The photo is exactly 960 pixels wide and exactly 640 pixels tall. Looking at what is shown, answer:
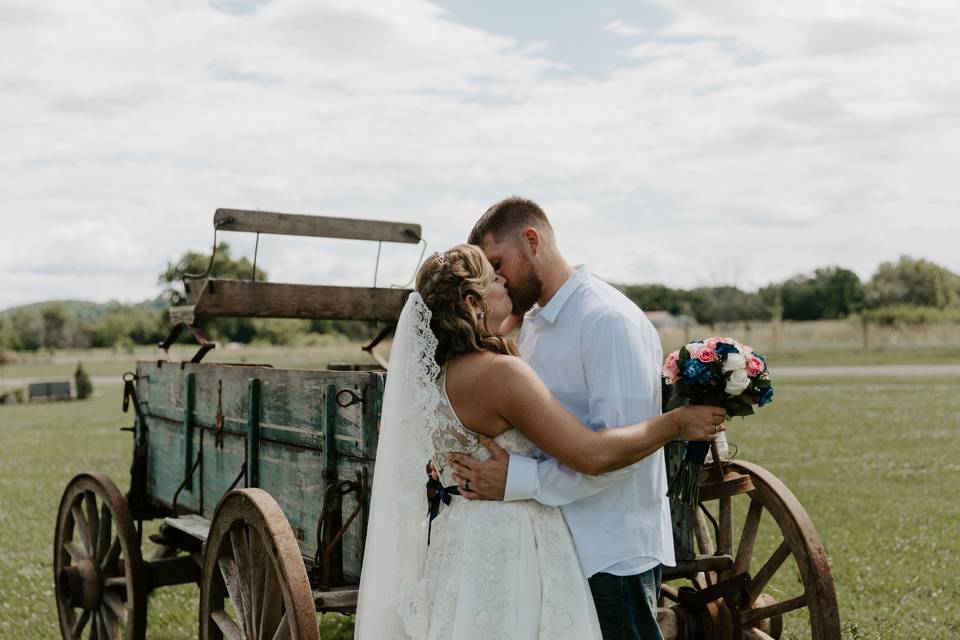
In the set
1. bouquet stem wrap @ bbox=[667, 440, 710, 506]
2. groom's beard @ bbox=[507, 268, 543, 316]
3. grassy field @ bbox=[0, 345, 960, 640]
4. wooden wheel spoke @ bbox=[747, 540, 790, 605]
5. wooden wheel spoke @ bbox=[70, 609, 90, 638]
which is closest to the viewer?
groom's beard @ bbox=[507, 268, 543, 316]

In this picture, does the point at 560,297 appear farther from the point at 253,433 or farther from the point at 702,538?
the point at 702,538

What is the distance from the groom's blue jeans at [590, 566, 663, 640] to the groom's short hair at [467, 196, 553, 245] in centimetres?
120

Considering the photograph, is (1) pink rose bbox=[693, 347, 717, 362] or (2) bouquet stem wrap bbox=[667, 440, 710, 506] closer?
(1) pink rose bbox=[693, 347, 717, 362]

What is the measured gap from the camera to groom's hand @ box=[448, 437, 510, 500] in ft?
10.3

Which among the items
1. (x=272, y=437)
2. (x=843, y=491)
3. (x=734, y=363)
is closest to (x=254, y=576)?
(x=272, y=437)

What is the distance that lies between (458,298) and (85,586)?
11.8ft

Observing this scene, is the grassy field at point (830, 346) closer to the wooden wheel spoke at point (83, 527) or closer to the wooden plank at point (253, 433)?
the wooden wheel spoke at point (83, 527)

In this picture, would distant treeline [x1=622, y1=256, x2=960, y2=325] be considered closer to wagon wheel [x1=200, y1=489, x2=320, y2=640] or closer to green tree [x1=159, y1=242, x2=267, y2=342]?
green tree [x1=159, y1=242, x2=267, y2=342]

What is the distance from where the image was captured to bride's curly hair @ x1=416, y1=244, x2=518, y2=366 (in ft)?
10.4

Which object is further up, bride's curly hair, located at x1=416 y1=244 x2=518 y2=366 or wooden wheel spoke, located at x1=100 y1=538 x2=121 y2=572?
bride's curly hair, located at x1=416 y1=244 x2=518 y2=366

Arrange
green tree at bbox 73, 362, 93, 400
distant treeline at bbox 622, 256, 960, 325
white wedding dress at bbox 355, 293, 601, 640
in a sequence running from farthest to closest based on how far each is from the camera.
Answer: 1. distant treeline at bbox 622, 256, 960, 325
2. green tree at bbox 73, 362, 93, 400
3. white wedding dress at bbox 355, 293, 601, 640

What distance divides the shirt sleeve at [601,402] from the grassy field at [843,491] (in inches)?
132

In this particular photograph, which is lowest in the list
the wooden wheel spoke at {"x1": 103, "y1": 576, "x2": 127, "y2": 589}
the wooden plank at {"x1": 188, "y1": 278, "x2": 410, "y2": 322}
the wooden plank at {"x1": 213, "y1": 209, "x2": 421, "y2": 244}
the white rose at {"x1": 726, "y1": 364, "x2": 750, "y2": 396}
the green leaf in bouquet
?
the wooden wheel spoke at {"x1": 103, "y1": 576, "x2": 127, "y2": 589}

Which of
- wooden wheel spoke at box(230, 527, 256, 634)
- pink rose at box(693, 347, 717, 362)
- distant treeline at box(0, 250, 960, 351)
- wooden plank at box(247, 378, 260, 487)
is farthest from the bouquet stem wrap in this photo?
distant treeline at box(0, 250, 960, 351)
